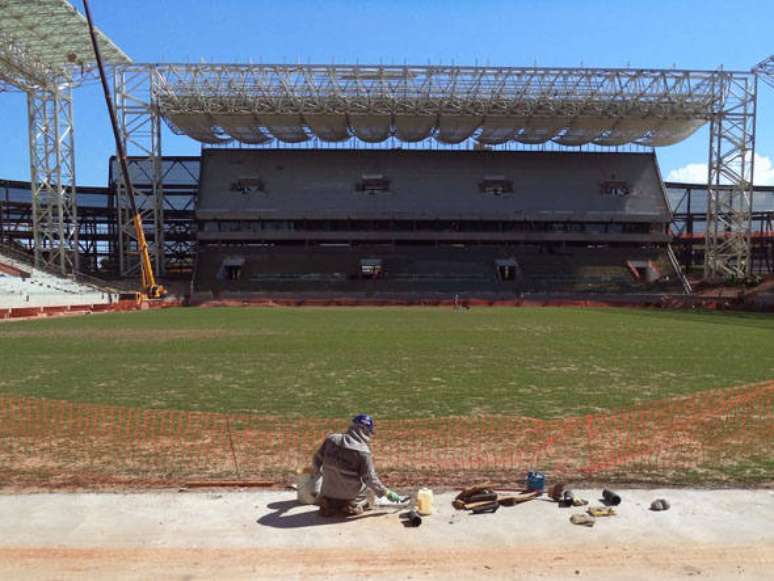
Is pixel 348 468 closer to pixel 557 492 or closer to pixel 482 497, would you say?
pixel 482 497

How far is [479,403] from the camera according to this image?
1018cm

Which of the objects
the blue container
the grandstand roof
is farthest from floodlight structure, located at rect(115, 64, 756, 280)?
the blue container

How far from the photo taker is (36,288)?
1559 inches

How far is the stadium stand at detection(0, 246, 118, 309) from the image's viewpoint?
34.8m

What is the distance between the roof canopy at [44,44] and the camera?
37094 mm

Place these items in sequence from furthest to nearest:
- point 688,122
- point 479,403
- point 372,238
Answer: point 372,238
point 688,122
point 479,403

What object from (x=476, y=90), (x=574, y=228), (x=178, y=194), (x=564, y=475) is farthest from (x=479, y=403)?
(x=178, y=194)

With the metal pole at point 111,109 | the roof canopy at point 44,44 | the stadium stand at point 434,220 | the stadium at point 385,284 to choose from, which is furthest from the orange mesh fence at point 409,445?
the stadium stand at point 434,220

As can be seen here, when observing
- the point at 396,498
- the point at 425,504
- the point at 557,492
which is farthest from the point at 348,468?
the point at 557,492

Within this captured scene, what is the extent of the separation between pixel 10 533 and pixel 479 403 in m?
7.26

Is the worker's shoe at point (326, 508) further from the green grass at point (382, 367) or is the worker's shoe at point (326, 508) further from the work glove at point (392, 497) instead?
the green grass at point (382, 367)

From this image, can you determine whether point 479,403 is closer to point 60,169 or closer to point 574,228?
point 60,169

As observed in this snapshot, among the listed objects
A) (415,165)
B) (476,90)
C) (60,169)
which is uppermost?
(476,90)

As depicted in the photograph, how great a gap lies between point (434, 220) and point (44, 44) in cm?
3766
